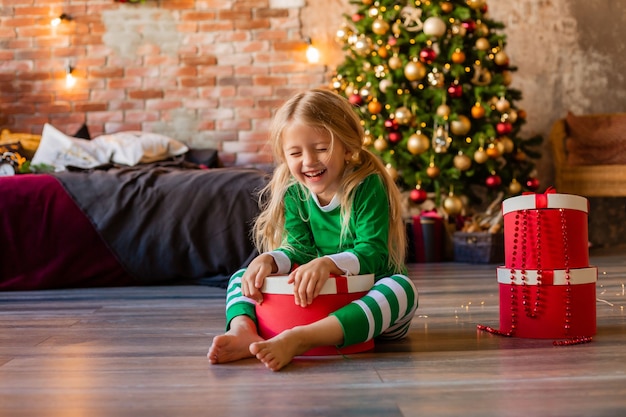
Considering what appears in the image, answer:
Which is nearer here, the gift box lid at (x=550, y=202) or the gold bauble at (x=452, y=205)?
the gift box lid at (x=550, y=202)

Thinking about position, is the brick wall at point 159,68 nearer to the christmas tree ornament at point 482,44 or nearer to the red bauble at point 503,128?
the christmas tree ornament at point 482,44

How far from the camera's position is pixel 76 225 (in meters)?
3.30

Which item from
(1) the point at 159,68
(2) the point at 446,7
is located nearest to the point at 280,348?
(2) the point at 446,7

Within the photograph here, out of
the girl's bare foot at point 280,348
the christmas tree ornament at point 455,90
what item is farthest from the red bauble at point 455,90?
the girl's bare foot at point 280,348

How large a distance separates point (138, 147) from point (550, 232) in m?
3.48

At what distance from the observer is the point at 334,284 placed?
1.57m

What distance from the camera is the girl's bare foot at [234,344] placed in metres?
1.52

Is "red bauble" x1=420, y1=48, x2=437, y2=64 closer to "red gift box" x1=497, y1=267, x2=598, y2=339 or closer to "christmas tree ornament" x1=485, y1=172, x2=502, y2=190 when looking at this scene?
"christmas tree ornament" x1=485, y1=172, x2=502, y2=190

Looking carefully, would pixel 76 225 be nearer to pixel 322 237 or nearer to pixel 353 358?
pixel 322 237

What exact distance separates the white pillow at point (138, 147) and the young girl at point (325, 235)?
2.94 meters

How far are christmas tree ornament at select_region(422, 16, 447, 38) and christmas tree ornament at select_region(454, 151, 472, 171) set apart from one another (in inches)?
27.3

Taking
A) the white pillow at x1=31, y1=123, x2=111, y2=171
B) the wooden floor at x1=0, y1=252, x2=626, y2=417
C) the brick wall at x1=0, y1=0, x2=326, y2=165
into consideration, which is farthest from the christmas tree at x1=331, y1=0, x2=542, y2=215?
the wooden floor at x1=0, y1=252, x2=626, y2=417

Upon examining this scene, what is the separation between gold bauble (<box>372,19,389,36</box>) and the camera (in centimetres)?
435

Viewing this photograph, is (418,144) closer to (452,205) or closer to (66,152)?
(452,205)
